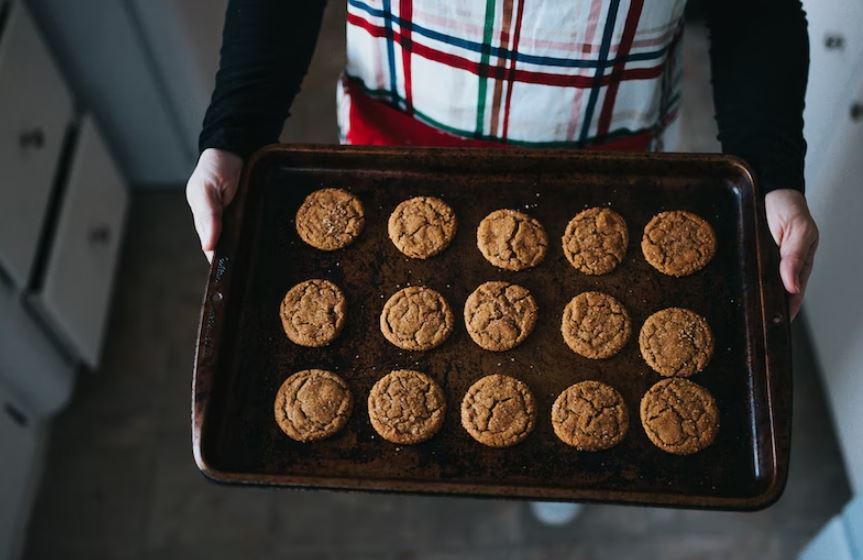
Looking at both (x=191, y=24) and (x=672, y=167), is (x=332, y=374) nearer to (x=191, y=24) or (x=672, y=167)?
(x=672, y=167)

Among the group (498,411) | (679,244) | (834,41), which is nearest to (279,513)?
(498,411)

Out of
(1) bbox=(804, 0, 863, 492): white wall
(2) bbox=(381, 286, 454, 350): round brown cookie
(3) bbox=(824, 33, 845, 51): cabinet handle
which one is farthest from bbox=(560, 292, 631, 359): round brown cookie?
(3) bbox=(824, 33, 845, 51): cabinet handle

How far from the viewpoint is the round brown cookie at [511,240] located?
1.18m

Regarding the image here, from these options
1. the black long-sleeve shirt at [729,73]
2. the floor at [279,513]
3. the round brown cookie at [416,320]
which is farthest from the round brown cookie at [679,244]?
the floor at [279,513]

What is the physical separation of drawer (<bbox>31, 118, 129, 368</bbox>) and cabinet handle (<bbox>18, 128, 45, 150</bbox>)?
0.14 meters

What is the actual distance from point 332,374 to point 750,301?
0.64m

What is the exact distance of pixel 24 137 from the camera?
1647 mm

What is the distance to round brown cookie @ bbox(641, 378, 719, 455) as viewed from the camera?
3.48ft

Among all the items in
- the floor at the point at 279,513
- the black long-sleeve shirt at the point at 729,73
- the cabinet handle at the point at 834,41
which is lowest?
the floor at the point at 279,513

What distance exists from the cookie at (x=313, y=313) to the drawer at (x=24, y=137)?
2.66 ft

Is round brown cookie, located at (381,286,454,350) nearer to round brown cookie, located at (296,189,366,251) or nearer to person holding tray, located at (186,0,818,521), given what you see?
round brown cookie, located at (296,189,366,251)

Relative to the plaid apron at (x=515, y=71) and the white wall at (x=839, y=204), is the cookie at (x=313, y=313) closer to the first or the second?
the plaid apron at (x=515, y=71)

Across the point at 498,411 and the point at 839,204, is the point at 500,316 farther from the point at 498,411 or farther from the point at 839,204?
the point at 839,204

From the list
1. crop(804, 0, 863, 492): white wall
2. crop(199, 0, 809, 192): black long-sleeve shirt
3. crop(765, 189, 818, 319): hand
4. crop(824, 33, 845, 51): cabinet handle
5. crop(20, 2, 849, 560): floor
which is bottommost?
crop(20, 2, 849, 560): floor
